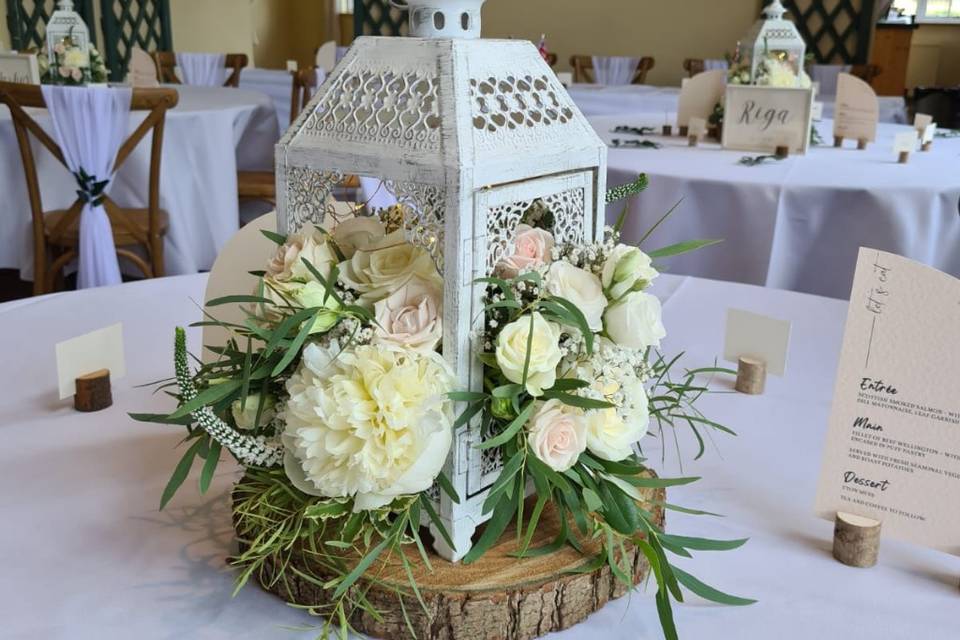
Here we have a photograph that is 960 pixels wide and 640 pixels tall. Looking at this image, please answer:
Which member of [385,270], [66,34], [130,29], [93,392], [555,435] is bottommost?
[93,392]

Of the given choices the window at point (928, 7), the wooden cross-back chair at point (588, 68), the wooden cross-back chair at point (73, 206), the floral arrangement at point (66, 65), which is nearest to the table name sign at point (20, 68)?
the floral arrangement at point (66, 65)

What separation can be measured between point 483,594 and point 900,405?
348 millimetres

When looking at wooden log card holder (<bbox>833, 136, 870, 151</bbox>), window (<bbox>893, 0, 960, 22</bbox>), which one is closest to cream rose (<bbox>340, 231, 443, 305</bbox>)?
wooden log card holder (<bbox>833, 136, 870, 151</bbox>)

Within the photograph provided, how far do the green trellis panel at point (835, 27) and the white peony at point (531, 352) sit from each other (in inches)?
302

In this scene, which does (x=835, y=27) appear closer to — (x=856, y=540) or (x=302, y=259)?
(x=856, y=540)

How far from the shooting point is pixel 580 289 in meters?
0.61

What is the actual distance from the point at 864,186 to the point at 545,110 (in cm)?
149

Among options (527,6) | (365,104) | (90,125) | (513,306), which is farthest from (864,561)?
(527,6)

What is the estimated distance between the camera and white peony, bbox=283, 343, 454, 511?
529 millimetres

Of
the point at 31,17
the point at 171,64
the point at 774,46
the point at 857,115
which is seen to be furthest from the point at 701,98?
the point at 31,17

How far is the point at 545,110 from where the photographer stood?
0.65 metres

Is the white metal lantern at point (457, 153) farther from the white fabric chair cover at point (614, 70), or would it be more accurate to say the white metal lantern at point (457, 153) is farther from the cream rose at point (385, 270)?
the white fabric chair cover at point (614, 70)

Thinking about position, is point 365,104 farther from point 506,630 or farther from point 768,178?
point 768,178

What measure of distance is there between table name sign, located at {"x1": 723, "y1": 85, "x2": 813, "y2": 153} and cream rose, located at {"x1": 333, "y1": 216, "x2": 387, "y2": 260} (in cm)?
199
